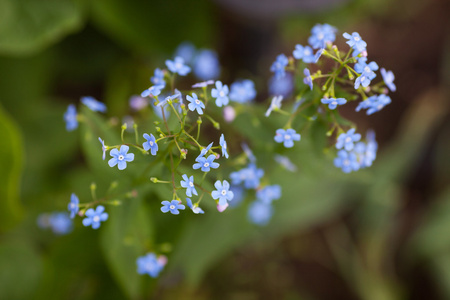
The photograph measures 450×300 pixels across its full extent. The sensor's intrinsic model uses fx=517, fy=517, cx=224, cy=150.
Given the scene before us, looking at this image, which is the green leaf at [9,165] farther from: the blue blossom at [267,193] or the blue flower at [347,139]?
the blue flower at [347,139]

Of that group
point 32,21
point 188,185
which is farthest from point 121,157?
point 32,21

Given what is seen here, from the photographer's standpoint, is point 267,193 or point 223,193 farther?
point 267,193

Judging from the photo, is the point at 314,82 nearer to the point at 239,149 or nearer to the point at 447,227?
the point at 239,149

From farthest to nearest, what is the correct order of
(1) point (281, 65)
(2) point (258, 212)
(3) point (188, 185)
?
(2) point (258, 212), (1) point (281, 65), (3) point (188, 185)

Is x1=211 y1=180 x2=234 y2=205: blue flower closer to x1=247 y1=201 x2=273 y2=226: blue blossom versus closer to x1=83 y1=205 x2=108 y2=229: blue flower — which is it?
x1=83 y1=205 x2=108 y2=229: blue flower

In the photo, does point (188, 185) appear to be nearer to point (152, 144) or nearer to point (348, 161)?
point (152, 144)

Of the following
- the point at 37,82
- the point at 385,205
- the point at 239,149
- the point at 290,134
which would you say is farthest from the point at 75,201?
the point at 385,205
